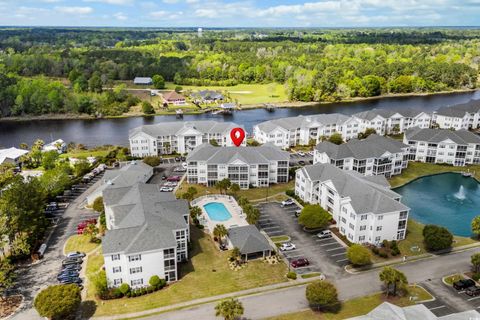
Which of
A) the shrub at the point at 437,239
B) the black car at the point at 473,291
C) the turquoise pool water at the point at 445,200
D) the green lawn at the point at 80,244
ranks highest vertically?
the shrub at the point at 437,239

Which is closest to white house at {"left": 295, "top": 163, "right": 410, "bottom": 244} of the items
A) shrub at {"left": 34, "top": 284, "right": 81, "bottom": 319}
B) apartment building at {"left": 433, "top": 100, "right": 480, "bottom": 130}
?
shrub at {"left": 34, "top": 284, "right": 81, "bottom": 319}

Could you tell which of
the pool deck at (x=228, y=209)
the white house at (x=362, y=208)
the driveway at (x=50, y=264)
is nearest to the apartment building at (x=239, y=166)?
the pool deck at (x=228, y=209)

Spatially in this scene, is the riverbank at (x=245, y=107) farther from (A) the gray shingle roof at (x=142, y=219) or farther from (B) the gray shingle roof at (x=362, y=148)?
(A) the gray shingle roof at (x=142, y=219)

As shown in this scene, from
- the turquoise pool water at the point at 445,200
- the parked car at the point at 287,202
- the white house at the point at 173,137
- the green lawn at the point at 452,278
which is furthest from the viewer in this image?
the white house at the point at 173,137

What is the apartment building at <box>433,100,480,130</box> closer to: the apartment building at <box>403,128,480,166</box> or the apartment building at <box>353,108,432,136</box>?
the apartment building at <box>353,108,432,136</box>

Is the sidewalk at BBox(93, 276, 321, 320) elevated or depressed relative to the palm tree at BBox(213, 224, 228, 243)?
depressed

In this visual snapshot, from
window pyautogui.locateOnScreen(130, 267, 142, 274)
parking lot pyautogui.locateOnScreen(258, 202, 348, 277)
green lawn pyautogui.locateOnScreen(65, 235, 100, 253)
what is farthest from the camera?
green lawn pyautogui.locateOnScreen(65, 235, 100, 253)

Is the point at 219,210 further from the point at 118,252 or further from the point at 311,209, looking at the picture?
the point at 118,252
